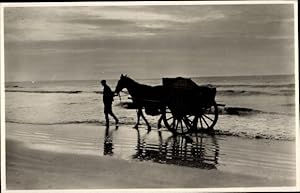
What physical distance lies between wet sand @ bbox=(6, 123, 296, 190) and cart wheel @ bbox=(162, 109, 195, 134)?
22mm

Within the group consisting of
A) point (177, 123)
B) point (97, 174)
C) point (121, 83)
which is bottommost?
point (97, 174)

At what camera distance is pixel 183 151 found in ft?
4.91

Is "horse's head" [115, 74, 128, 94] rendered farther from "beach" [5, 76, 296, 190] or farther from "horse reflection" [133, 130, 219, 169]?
"horse reflection" [133, 130, 219, 169]

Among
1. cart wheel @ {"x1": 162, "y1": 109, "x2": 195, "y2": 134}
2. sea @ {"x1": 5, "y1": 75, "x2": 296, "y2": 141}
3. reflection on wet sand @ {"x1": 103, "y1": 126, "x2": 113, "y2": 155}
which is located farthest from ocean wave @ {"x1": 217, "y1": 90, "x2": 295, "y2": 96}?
reflection on wet sand @ {"x1": 103, "y1": 126, "x2": 113, "y2": 155}

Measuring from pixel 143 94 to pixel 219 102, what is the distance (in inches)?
8.1

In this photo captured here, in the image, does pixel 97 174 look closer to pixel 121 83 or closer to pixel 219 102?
pixel 121 83

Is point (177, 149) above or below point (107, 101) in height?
below

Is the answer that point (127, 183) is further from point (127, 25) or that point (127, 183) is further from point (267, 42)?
point (267, 42)

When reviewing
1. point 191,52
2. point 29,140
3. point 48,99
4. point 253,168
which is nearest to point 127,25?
point 191,52

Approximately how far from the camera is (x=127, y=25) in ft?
4.93

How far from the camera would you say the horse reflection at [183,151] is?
1494 mm

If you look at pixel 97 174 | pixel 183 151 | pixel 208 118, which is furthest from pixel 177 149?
pixel 97 174

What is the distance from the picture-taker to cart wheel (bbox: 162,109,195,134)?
4.93ft

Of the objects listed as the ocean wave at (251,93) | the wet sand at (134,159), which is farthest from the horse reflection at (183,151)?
the ocean wave at (251,93)
